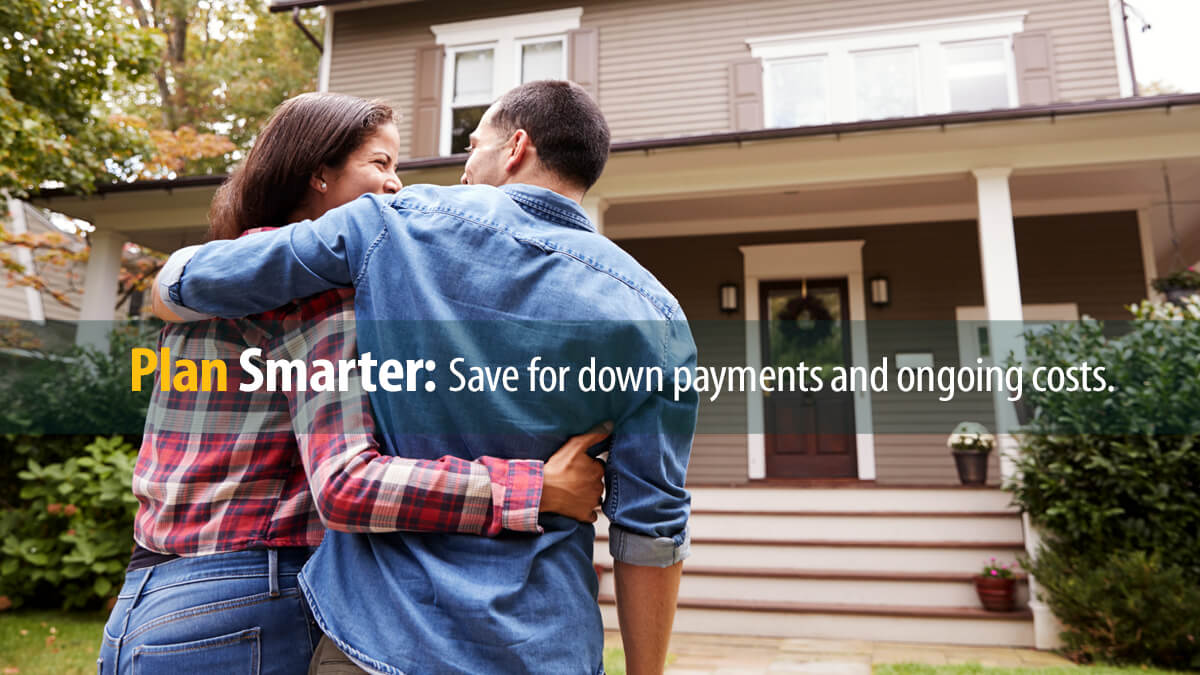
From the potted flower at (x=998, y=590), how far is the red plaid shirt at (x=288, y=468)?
490 cm

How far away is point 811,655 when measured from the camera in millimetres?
4535

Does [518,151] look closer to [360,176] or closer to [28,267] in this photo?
[360,176]

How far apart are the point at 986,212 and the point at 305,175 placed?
6.00m

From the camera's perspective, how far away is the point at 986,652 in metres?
4.64

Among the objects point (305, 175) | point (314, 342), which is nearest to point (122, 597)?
point (314, 342)

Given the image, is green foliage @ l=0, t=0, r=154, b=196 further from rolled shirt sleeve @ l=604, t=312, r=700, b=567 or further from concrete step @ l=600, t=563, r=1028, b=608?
rolled shirt sleeve @ l=604, t=312, r=700, b=567

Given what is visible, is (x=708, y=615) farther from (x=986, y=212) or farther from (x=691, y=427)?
(x=691, y=427)

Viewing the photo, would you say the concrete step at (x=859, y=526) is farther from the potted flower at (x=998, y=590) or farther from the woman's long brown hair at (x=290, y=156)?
the woman's long brown hair at (x=290, y=156)

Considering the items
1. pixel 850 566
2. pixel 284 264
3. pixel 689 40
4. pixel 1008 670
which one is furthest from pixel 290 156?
pixel 689 40

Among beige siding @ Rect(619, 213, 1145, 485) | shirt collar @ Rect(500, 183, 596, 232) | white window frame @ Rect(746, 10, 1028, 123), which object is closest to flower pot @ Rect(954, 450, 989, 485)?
beige siding @ Rect(619, 213, 1145, 485)

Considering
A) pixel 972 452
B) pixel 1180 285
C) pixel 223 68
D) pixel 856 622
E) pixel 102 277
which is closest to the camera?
pixel 856 622

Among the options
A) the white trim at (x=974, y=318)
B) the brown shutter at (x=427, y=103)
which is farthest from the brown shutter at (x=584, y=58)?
the white trim at (x=974, y=318)

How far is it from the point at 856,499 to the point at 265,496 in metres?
5.38

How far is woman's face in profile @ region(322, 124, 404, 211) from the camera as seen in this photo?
1.28 meters
